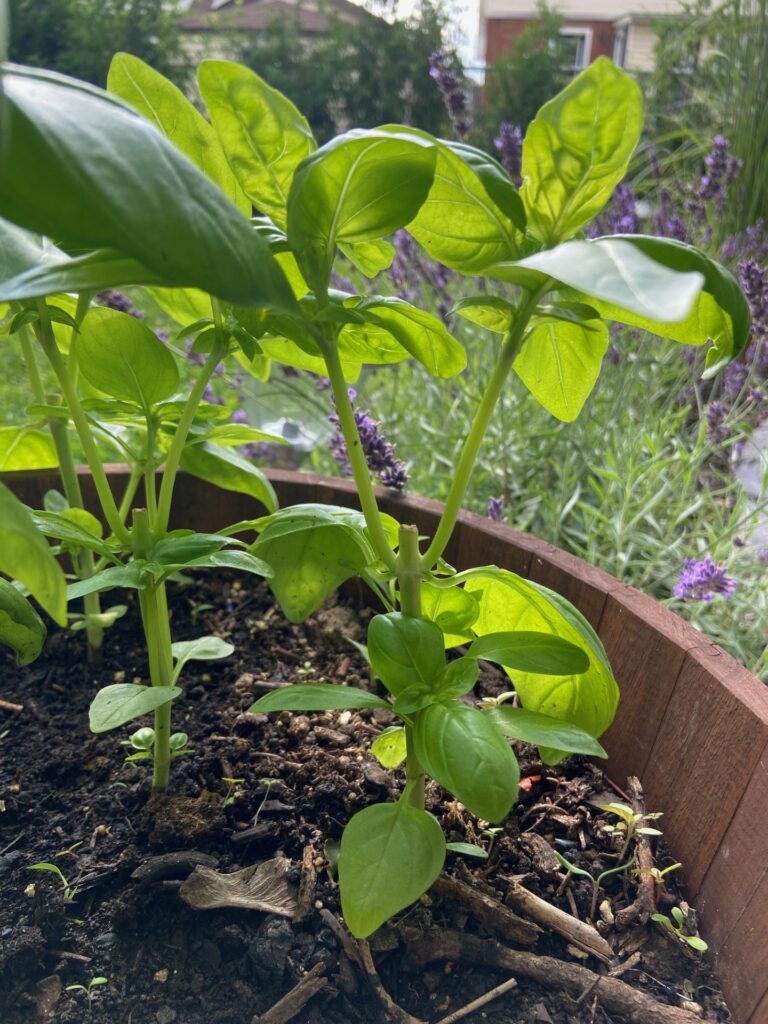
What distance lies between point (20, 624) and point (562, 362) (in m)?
0.44

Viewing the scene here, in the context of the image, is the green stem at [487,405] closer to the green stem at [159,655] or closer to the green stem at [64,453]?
the green stem at [159,655]

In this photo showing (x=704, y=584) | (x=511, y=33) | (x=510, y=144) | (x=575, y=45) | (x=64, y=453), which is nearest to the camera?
(x=64, y=453)

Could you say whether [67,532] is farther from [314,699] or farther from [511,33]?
[511,33]

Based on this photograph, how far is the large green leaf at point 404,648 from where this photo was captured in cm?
50

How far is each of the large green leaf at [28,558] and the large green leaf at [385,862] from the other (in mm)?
262

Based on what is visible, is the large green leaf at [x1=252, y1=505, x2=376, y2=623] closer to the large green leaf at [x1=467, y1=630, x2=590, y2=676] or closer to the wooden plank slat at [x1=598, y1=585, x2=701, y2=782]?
the large green leaf at [x1=467, y1=630, x2=590, y2=676]

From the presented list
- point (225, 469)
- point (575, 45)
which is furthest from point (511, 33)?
point (225, 469)

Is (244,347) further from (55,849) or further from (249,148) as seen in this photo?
(55,849)

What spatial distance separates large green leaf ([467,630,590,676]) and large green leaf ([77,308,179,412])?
33cm

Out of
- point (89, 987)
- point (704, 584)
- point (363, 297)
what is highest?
point (363, 297)

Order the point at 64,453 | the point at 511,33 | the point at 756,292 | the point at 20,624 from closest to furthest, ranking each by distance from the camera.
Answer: the point at 20,624, the point at 64,453, the point at 756,292, the point at 511,33

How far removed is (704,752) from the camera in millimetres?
648

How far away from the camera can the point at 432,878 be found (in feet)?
1.68

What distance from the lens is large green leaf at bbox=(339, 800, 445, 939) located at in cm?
49
